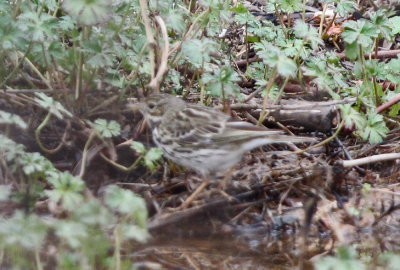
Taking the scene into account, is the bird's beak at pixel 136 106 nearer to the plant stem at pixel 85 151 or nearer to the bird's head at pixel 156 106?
the bird's head at pixel 156 106

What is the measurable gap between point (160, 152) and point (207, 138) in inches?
18.2

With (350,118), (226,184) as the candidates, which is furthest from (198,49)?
(350,118)

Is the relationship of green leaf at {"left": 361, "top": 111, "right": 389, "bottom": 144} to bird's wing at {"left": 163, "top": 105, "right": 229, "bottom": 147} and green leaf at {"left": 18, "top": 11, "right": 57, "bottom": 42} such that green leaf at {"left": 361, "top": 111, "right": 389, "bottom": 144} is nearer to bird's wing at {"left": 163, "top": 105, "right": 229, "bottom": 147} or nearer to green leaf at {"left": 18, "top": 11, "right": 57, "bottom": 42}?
bird's wing at {"left": 163, "top": 105, "right": 229, "bottom": 147}

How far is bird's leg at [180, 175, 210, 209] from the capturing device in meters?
6.12

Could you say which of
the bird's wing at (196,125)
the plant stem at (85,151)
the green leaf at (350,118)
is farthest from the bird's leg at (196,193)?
the green leaf at (350,118)

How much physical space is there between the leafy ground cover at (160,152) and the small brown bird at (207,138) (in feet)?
0.66

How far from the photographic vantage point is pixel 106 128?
620cm

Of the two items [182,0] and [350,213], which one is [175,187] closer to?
[350,213]

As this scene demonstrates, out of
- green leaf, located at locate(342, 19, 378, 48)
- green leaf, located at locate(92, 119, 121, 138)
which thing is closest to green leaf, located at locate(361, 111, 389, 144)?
green leaf, located at locate(342, 19, 378, 48)

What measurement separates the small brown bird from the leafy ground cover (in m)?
0.20

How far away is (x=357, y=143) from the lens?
24.0ft

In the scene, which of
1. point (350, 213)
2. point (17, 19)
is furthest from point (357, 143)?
point (17, 19)

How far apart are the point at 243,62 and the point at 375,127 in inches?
85.9

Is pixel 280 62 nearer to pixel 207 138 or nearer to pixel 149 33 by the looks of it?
pixel 207 138
